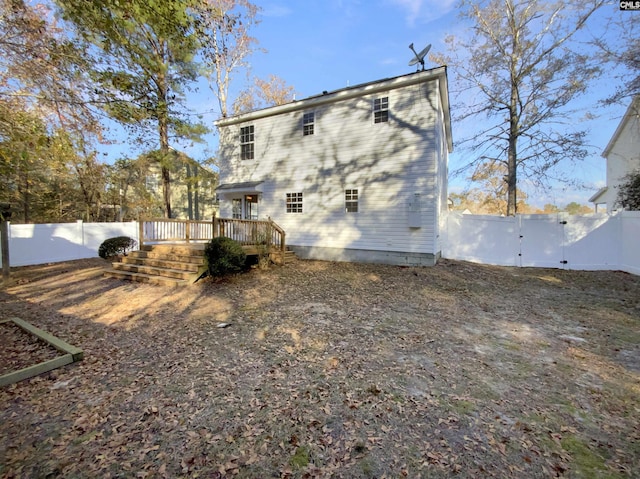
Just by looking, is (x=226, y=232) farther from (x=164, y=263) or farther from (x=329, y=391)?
(x=329, y=391)

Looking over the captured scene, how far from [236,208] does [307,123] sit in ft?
16.6

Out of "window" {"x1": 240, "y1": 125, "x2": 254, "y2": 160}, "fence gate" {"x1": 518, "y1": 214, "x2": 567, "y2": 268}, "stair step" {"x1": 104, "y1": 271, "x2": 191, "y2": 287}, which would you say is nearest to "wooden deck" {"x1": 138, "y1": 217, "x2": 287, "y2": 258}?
"stair step" {"x1": 104, "y1": 271, "x2": 191, "y2": 287}

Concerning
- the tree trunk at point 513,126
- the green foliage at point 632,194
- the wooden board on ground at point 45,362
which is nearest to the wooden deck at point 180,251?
the wooden board on ground at point 45,362

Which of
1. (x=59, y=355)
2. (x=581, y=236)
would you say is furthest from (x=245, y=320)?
(x=581, y=236)

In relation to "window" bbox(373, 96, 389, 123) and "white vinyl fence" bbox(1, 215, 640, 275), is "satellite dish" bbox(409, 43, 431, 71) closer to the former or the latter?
"window" bbox(373, 96, 389, 123)

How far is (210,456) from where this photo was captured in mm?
2176

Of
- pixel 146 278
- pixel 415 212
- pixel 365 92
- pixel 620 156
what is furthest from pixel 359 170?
pixel 620 156

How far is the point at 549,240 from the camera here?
10.0 meters

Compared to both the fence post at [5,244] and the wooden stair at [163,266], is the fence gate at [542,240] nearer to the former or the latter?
the wooden stair at [163,266]

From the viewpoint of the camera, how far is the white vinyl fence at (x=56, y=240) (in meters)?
10.6

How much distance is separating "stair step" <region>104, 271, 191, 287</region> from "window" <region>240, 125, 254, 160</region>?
23.0 ft

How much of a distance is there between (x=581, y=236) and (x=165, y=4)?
12771mm

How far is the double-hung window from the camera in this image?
37.6 feet

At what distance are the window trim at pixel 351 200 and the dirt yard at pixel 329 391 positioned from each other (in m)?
5.16
